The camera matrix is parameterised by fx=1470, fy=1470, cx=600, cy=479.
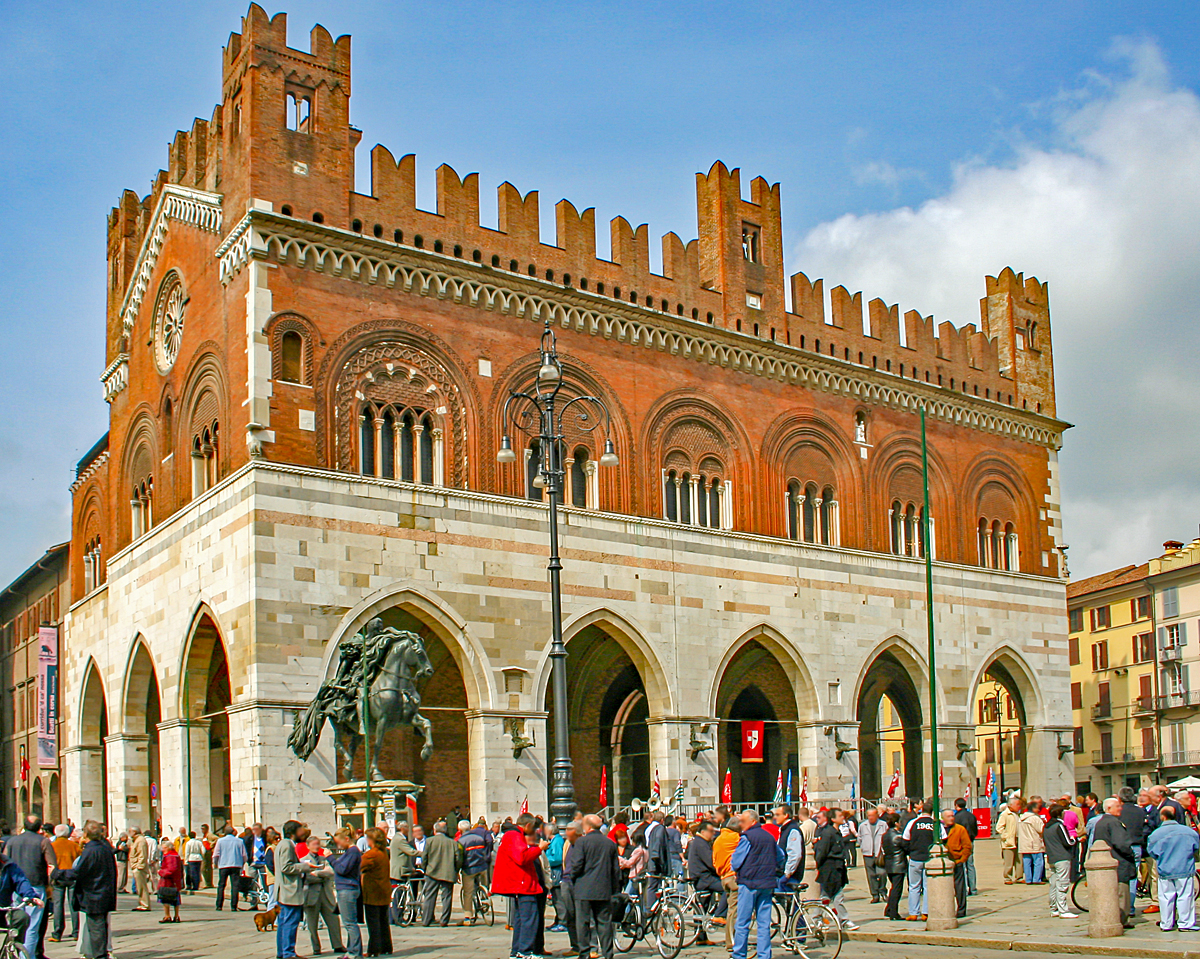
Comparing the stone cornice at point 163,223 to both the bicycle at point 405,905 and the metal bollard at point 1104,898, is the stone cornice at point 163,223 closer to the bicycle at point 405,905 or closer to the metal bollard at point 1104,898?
the bicycle at point 405,905

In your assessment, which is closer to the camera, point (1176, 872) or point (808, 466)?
point (1176, 872)

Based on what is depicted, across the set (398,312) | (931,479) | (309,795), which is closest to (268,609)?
(309,795)


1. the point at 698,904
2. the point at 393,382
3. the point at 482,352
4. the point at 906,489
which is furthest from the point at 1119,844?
the point at 906,489

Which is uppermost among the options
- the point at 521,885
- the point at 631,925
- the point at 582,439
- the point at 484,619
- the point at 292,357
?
the point at 292,357

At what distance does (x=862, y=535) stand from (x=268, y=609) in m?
13.3

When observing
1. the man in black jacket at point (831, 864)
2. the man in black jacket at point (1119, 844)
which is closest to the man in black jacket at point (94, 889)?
the man in black jacket at point (831, 864)

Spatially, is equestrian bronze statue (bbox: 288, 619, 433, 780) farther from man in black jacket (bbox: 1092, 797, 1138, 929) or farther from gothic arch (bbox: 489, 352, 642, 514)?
man in black jacket (bbox: 1092, 797, 1138, 929)

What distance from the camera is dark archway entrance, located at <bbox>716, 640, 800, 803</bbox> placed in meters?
30.4

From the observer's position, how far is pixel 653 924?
42.5 ft

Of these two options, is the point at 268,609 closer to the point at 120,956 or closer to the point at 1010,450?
the point at 120,956

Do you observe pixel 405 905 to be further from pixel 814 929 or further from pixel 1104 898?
pixel 1104 898

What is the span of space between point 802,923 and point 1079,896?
615 cm

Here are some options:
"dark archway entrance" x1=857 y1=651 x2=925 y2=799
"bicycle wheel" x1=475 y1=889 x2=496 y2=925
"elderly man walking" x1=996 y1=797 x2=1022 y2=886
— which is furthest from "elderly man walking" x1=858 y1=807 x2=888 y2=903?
"dark archway entrance" x1=857 y1=651 x2=925 y2=799

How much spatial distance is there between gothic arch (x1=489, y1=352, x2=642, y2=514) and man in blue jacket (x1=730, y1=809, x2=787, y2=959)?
13.7 metres
